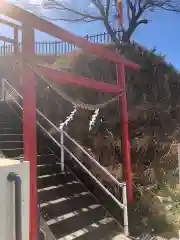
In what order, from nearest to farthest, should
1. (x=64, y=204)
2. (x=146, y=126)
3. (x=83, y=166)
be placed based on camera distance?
(x=64, y=204) < (x=83, y=166) < (x=146, y=126)

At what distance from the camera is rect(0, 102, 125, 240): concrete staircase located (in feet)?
13.4

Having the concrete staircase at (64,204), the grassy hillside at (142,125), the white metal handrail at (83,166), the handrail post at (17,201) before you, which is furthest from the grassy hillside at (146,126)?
the handrail post at (17,201)

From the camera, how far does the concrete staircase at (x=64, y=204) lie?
13.4 feet

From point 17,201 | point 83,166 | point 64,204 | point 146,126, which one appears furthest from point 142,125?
point 17,201

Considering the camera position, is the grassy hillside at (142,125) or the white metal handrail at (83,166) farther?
the grassy hillside at (142,125)

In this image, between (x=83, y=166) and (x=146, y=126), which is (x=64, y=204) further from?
(x=146, y=126)

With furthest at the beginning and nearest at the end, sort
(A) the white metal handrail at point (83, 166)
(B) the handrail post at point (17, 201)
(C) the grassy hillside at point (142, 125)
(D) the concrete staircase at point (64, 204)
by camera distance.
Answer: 1. (C) the grassy hillside at point (142, 125)
2. (A) the white metal handrail at point (83, 166)
3. (D) the concrete staircase at point (64, 204)
4. (B) the handrail post at point (17, 201)

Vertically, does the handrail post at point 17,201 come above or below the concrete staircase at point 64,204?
above

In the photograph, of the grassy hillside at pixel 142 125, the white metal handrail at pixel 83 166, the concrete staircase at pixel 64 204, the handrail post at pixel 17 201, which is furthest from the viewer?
the grassy hillside at pixel 142 125

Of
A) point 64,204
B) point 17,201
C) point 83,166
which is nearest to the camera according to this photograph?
point 17,201

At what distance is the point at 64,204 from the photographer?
4.53 metres

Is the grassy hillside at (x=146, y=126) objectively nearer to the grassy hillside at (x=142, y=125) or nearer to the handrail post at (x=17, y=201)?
the grassy hillside at (x=142, y=125)

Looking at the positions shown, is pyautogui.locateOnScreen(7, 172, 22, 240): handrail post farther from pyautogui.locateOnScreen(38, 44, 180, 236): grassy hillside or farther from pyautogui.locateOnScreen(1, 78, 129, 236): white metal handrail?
pyautogui.locateOnScreen(38, 44, 180, 236): grassy hillside

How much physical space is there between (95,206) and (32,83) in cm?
258
